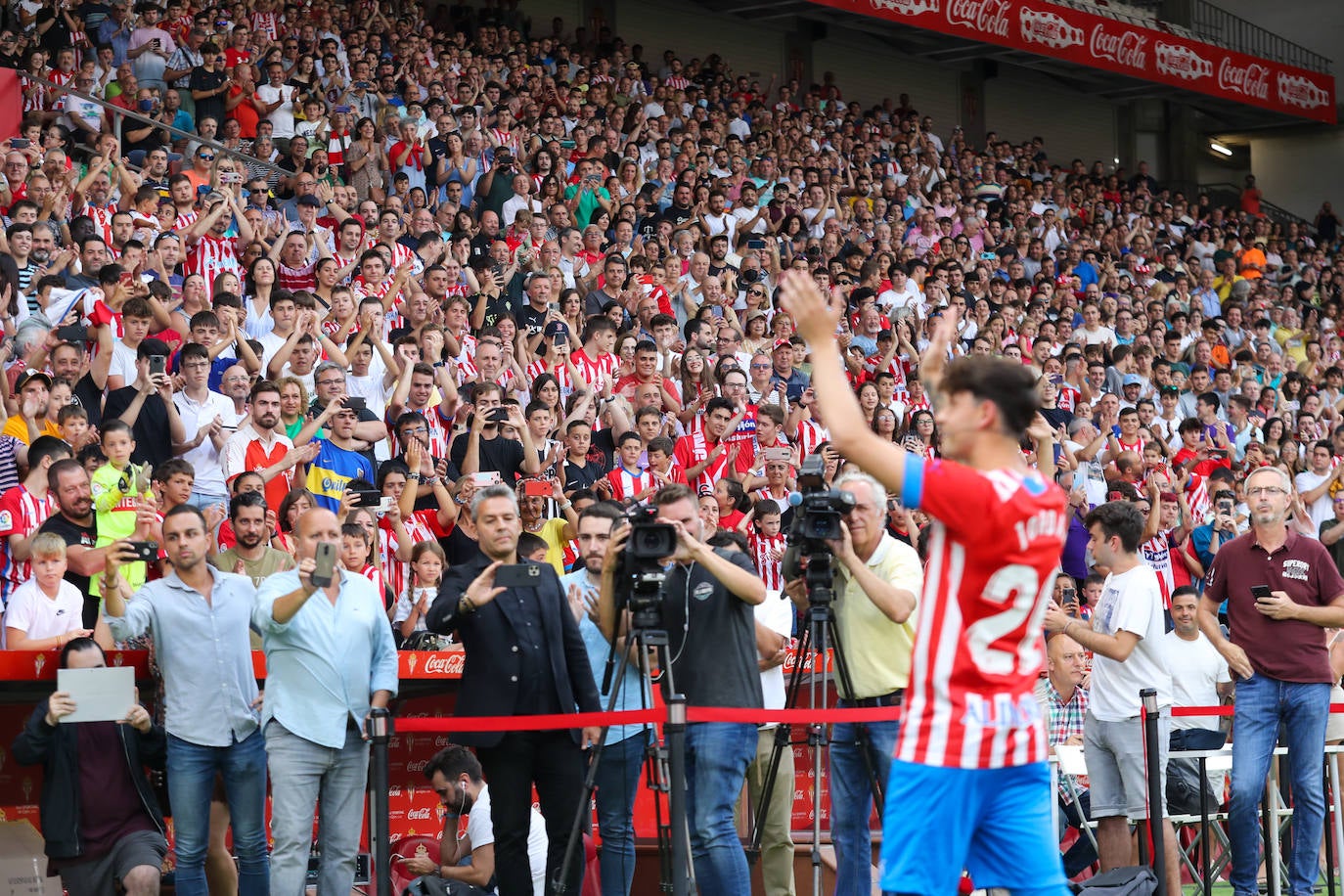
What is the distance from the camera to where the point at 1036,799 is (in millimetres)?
4543

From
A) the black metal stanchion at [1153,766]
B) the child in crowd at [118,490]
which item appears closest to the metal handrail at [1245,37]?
the black metal stanchion at [1153,766]

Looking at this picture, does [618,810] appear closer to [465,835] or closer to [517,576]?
[517,576]

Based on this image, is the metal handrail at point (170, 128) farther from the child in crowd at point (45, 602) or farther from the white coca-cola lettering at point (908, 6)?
the white coca-cola lettering at point (908, 6)


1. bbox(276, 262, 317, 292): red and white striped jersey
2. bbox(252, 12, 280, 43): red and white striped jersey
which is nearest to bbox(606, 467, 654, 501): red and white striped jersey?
bbox(276, 262, 317, 292): red and white striped jersey

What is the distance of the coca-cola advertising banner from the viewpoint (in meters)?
25.7

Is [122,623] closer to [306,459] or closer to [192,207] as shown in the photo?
[306,459]

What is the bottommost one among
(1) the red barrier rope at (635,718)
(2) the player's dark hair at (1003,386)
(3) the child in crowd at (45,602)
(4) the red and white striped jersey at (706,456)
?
(1) the red barrier rope at (635,718)

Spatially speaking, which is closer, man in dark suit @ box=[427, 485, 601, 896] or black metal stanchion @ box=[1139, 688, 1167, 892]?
man in dark suit @ box=[427, 485, 601, 896]

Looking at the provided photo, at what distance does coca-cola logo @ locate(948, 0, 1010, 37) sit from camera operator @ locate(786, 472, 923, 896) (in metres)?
20.0

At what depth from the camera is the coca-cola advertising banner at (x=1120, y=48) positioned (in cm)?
2572

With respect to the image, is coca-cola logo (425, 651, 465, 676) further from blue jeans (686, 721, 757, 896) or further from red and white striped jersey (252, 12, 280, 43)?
red and white striped jersey (252, 12, 280, 43)

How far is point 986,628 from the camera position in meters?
4.46

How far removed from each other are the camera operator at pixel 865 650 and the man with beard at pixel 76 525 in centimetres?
377

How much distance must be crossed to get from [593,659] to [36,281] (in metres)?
5.63
